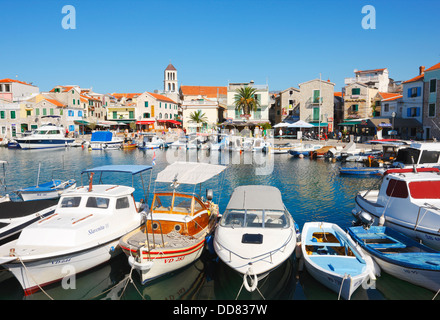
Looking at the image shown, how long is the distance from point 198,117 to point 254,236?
66.1 meters

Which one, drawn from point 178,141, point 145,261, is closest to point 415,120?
point 178,141

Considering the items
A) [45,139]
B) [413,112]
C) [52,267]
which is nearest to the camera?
[52,267]

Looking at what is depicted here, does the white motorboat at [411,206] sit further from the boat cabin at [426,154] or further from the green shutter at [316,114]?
the green shutter at [316,114]

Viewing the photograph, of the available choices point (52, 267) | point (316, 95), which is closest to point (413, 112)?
point (316, 95)

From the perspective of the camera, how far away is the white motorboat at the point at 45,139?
61.7 meters

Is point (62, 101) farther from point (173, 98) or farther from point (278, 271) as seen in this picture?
point (278, 271)

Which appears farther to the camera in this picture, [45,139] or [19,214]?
[45,139]

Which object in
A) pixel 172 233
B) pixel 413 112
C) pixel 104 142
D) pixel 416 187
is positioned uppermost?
pixel 413 112

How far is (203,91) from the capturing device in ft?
312

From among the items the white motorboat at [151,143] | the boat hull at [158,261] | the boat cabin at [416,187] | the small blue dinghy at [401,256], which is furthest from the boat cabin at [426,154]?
the white motorboat at [151,143]

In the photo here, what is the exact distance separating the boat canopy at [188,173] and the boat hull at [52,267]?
390 cm

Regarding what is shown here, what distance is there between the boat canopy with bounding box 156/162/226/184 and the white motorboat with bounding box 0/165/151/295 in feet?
5.62

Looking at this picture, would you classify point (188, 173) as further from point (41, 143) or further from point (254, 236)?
point (41, 143)
